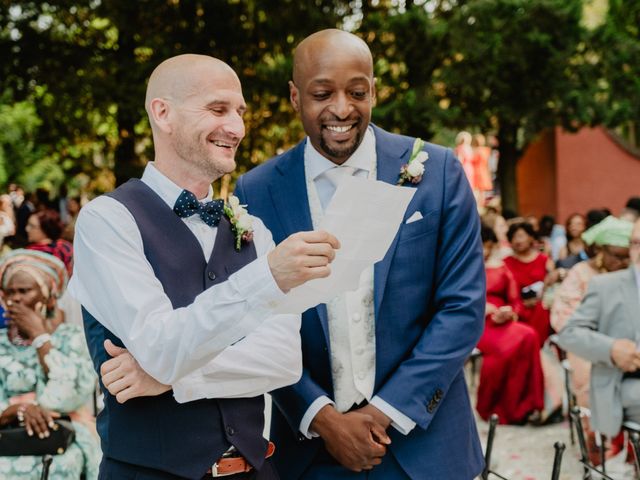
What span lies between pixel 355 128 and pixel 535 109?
49.1ft

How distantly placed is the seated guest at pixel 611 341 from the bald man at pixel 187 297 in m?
3.43

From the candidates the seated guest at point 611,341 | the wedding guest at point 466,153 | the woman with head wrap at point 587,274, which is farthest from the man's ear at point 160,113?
the wedding guest at point 466,153

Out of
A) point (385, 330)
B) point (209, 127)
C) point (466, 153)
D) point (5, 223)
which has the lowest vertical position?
point (466, 153)

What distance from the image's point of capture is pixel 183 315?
2.02 meters

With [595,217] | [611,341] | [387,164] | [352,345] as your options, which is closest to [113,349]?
[352,345]

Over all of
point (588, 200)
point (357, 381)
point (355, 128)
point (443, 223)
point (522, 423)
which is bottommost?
point (588, 200)

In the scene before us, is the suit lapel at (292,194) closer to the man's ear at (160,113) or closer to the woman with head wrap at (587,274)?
the man's ear at (160,113)

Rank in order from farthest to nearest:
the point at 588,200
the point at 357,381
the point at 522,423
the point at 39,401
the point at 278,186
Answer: the point at 588,200 < the point at 522,423 < the point at 39,401 < the point at 278,186 < the point at 357,381

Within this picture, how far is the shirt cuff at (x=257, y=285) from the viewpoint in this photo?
1982 millimetres

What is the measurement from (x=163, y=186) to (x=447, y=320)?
1009 mm

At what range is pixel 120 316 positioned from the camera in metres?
2.12

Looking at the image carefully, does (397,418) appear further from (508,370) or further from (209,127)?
(508,370)

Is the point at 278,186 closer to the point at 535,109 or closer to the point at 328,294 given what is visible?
the point at 328,294

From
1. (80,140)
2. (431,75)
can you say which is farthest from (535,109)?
(80,140)
